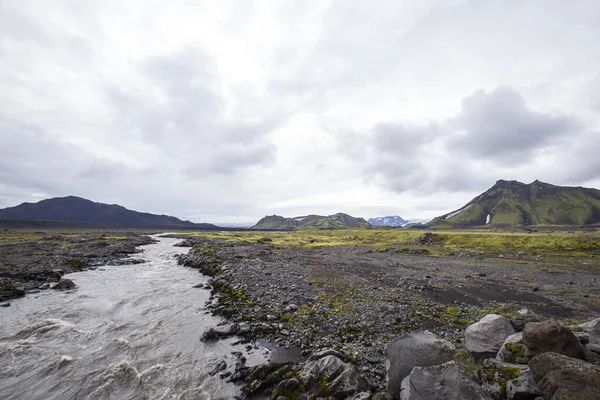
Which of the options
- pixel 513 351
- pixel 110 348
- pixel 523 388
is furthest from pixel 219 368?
pixel 513 351

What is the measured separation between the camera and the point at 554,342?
8.55 meters

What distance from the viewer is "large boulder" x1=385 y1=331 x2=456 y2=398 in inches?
379

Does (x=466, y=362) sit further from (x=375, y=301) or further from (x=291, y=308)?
(x=291, y=308)

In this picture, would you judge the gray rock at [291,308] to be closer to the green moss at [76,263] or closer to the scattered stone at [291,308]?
the scattered stone at [291,308]

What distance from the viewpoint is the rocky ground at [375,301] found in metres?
15.5

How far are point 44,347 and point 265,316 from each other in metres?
13.7

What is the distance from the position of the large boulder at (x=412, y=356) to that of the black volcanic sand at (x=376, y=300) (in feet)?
5.45

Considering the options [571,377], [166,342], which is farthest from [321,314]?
[571,377]

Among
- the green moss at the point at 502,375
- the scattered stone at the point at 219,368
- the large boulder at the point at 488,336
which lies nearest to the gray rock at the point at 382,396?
the green moss at the point at 502,375

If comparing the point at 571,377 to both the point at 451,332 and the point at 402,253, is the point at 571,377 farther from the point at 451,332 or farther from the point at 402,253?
the point at 402,253

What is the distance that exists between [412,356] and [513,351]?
142 inches

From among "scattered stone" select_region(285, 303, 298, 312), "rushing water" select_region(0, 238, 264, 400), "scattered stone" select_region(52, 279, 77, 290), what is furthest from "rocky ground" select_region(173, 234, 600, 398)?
"scattered stone" select_region(52, 279, 77, 290)

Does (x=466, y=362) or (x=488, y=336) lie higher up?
(x=488, y=336)

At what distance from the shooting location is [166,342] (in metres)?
16.4
